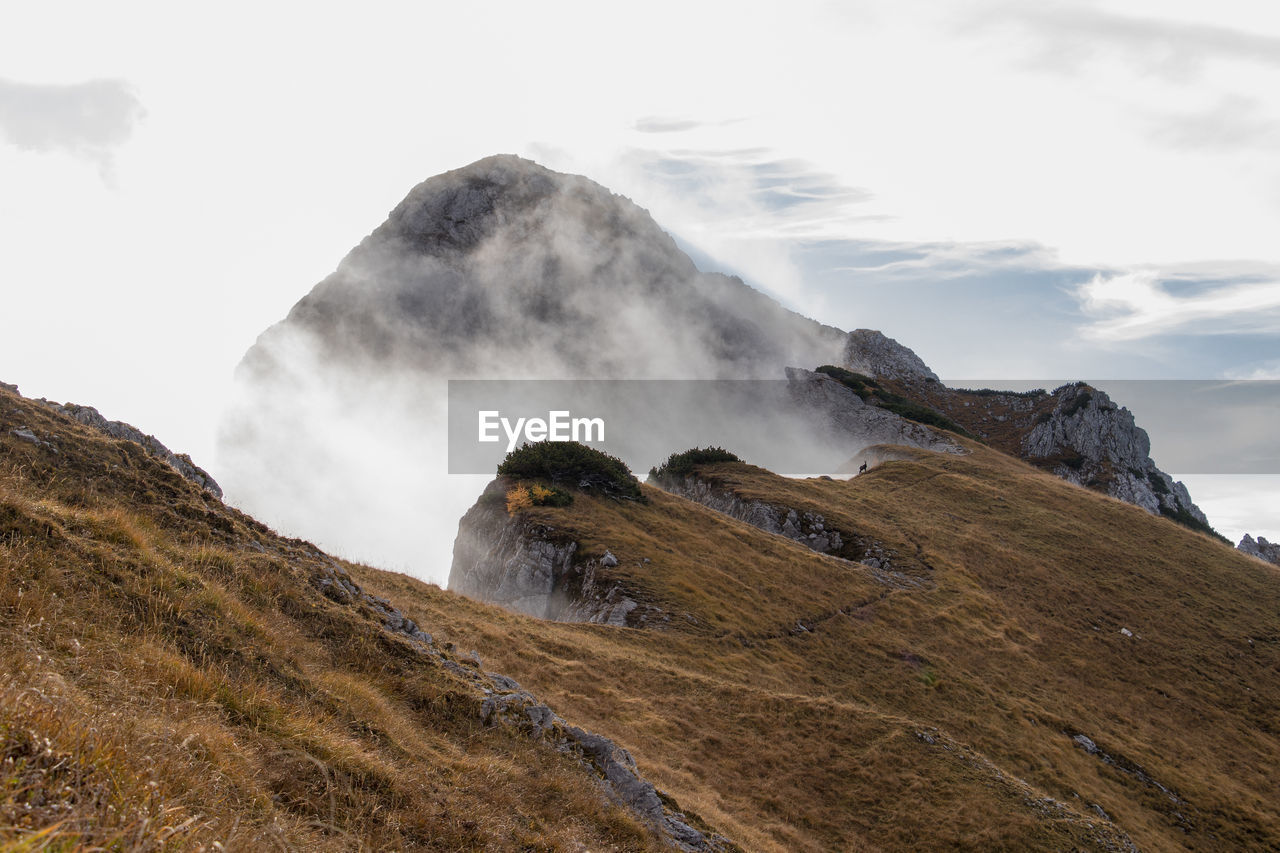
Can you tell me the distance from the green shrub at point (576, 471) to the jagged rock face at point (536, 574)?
2314mm

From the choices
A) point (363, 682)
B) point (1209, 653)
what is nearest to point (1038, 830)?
point (363, 682)

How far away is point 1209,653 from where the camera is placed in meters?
37.8

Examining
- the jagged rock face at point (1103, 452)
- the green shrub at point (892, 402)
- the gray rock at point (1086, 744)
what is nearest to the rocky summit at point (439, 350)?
the green shrub at point (892, 402)

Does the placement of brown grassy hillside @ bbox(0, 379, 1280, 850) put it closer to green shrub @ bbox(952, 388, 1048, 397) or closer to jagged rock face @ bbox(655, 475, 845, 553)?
jagged rock face @ bbox(655, 475, 845, 553)

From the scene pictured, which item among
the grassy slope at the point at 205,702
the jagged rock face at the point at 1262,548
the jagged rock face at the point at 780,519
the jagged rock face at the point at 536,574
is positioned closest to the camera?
the grassy slope at the point at 205,702

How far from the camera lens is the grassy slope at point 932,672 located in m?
18.9

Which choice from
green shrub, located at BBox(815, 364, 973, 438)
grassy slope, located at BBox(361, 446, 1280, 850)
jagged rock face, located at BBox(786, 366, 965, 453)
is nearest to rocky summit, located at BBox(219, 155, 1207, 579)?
jagged rock face, located at BBox(786, 366, 965, 453)

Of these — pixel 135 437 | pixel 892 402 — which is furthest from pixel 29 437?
pixel 892 402

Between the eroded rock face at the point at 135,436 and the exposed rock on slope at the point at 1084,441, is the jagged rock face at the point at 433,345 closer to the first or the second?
the exposed rock on slope at the point at 1084,441

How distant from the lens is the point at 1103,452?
86.9m

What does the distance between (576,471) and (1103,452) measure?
7966 centimetres

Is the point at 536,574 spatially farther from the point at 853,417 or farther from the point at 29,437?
the point at 853,417

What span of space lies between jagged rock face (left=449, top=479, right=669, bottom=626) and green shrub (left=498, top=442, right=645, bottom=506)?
231cm

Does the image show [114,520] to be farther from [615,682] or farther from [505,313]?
[505,313]
